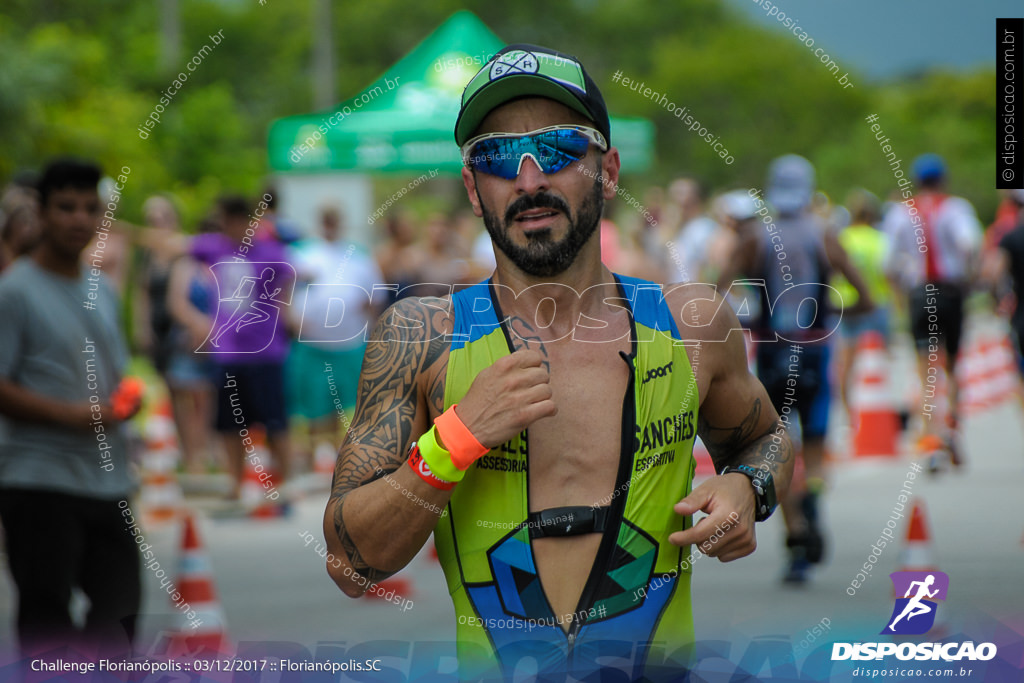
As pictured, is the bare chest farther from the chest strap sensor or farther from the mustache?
the mustache

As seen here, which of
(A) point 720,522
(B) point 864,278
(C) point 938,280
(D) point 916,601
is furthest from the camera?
(B) point 864,278

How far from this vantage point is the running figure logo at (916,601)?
372 centimetres

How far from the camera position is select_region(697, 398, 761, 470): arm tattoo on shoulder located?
2791mm

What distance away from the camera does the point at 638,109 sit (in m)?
44.8

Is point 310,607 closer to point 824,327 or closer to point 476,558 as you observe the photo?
point 824,327

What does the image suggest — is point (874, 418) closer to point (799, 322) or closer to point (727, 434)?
point (799, 322)

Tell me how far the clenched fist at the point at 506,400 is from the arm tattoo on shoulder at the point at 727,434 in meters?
0.61

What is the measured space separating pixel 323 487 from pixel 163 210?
2821 millimetres

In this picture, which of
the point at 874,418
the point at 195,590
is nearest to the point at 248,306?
the point at 195,590

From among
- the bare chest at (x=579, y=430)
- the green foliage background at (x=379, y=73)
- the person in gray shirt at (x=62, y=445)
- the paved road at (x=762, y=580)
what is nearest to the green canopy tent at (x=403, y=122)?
the green foliage background at (x=379, y=73)

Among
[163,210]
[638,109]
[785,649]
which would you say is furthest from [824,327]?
[638,109]

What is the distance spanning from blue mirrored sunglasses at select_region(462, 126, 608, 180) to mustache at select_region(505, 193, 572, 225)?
51 millimetres

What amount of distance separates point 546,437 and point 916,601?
2.39 metres

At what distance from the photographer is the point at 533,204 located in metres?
2.47
